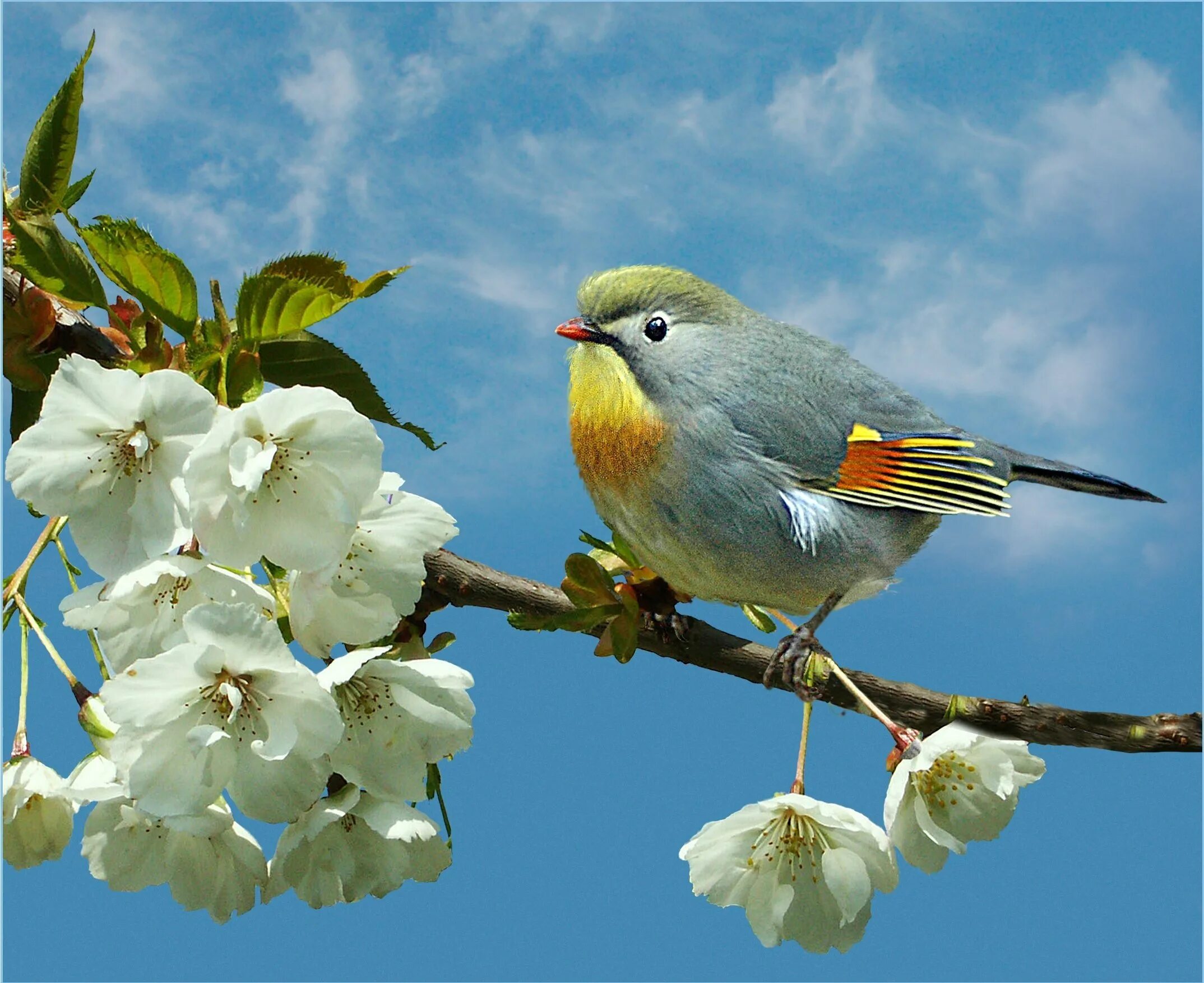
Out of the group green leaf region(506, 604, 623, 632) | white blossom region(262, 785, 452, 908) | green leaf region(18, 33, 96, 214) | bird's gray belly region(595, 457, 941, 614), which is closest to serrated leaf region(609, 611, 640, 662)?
green leaf region(506, 604, 623, 632)

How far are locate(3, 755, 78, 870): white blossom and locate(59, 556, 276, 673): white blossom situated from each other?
1.30 ft

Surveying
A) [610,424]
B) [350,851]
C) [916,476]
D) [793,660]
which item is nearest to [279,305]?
[610,424]

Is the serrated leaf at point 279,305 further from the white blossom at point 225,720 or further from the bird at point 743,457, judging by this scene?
the bird at point 743,457

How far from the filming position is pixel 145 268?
2.12 m

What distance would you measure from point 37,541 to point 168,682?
0.59 meters

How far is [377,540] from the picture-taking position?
201cm

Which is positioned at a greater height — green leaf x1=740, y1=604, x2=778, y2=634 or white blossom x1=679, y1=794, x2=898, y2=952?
green leaf x1=740, y1=604, x2=778, y2=634

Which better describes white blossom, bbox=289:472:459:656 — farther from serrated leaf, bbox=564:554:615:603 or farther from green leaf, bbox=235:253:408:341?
serrated leaf, bbox=564:554:615:603

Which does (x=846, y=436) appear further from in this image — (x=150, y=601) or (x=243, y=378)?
(x=150, y=601)

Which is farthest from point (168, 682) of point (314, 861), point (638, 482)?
point (638, 482)

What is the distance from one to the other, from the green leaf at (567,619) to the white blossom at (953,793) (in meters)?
0.74

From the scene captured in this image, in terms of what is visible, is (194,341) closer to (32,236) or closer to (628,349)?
(32,236)

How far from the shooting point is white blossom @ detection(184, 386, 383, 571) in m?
1.82

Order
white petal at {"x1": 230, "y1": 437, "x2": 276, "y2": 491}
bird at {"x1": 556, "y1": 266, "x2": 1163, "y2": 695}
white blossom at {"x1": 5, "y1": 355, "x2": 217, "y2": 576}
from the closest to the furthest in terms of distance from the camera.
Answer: white petal at {"x1": 230, "y1": 437, "x2": 276, "y2": 491} → white blossom at {"x1": 5, "y1": 355, "x2": 217, "y2": 576} → bird at {"x1": 556, "y1": 266, "x2": 1163, "y2": 695}
